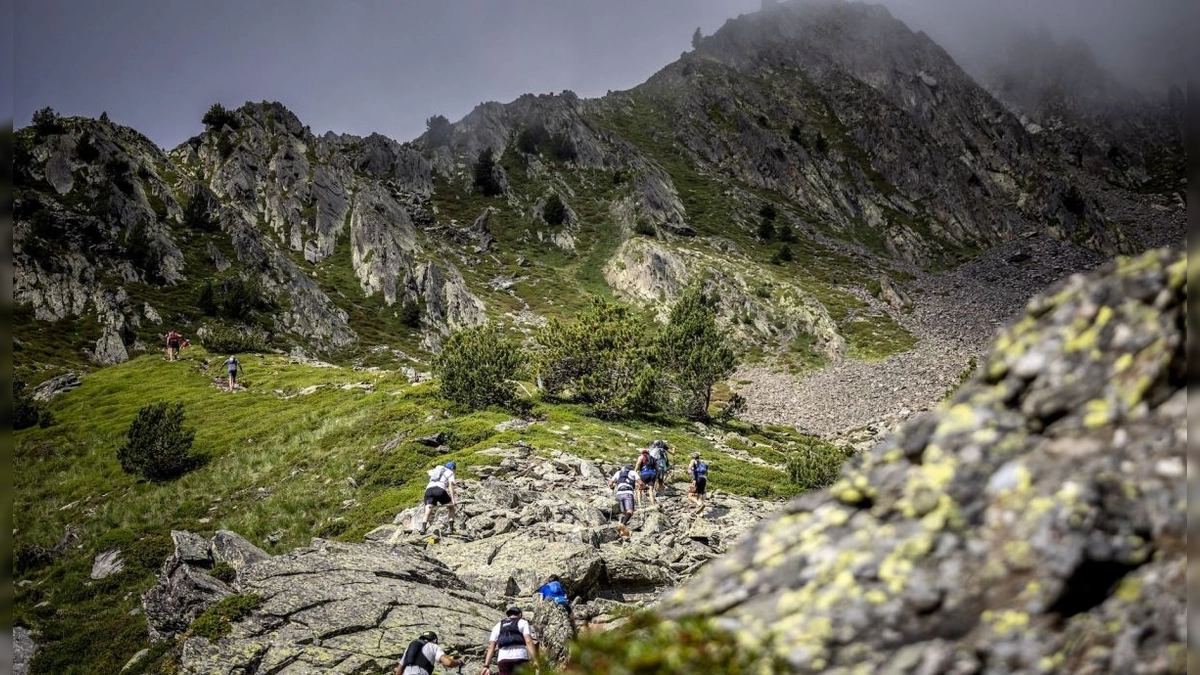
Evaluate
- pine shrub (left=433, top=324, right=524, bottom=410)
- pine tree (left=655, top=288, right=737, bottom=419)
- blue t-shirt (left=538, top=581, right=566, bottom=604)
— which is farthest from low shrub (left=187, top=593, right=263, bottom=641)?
pine tree (left=655, top=288, right=737, bottom=419)

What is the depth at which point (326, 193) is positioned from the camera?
123 metres

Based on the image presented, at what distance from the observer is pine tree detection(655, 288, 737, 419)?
5334cm

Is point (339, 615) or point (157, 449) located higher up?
point (339, 615)

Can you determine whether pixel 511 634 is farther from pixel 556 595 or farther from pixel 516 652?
pixel 556 595

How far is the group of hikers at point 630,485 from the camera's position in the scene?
23031mm

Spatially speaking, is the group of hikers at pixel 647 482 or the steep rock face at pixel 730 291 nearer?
the group of hikers at pixel 647 482

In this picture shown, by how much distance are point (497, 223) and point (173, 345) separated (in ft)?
295

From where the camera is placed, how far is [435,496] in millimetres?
23031

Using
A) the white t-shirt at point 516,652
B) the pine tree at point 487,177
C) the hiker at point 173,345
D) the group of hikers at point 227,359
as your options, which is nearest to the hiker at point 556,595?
the white t-shirt at point 516,652

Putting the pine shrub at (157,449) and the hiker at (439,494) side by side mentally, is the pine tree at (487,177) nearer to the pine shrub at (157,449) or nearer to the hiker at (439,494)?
the pine shrub at (157,449)

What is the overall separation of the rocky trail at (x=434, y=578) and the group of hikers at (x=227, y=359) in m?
39.2

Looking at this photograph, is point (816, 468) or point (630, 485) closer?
point (630, 485)

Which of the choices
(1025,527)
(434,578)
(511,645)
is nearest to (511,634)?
(511,645)

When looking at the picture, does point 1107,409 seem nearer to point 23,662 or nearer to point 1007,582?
point 1007,582
